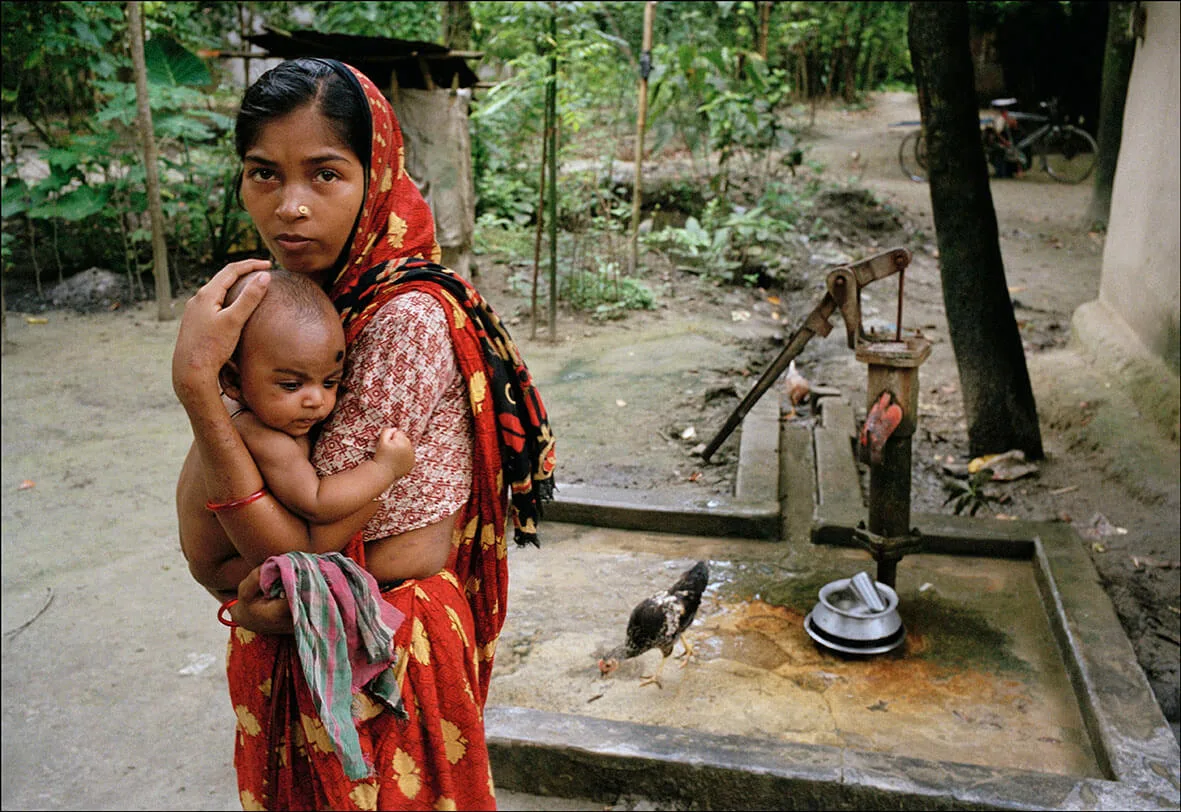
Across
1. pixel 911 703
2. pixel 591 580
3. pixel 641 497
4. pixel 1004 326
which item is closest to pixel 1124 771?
pixel 911 703

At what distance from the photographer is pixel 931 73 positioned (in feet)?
15.5

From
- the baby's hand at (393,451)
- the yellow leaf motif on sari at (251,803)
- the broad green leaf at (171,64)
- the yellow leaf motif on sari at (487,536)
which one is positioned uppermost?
the broad green leaf at (171,64)

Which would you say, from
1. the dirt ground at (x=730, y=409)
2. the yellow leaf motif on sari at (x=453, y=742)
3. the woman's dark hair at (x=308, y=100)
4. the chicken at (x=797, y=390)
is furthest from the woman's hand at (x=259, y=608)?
the chicken at (x=797, y=390)

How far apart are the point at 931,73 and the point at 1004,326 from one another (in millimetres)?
1319

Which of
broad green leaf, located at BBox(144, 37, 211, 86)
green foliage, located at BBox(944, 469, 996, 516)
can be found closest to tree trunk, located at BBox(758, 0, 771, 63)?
broad green leaf, located at BBox(144, 37, 211, 86)

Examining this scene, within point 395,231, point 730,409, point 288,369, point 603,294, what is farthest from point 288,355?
point 603,294

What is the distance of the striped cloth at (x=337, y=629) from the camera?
1404 mm

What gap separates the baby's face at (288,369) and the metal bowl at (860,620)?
235 cm

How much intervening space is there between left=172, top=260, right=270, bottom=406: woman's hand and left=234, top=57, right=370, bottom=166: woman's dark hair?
258 mm

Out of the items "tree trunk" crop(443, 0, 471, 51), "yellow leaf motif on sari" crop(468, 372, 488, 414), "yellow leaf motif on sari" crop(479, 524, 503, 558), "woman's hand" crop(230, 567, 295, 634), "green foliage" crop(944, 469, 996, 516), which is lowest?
"green foliage" crop(944, 469, 996, 516)

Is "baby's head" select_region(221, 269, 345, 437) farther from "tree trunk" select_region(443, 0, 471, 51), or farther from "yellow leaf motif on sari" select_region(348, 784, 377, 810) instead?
"tree trunk" select_region(443, 0, 471, 51)

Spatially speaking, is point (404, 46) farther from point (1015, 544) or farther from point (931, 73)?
point (1015, 544)

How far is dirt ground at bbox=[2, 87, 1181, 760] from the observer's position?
4336mm

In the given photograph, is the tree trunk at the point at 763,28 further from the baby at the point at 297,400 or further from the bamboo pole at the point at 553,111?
the baby at the point at 297,400
